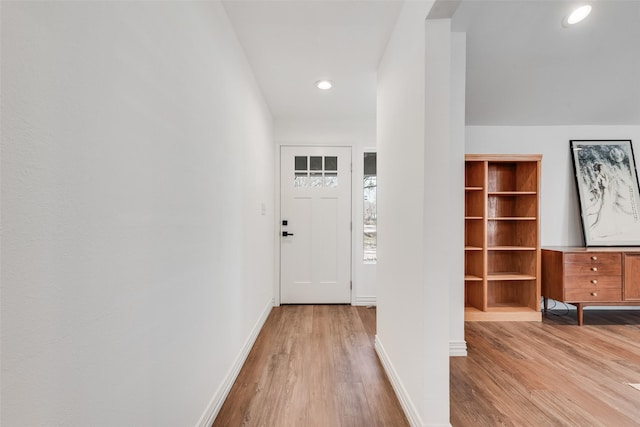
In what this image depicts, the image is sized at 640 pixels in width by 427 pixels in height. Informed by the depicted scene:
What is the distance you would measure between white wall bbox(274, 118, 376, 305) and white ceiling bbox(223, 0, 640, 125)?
7.5 inches

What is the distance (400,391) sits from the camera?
5.61 ft

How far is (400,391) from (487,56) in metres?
2.68

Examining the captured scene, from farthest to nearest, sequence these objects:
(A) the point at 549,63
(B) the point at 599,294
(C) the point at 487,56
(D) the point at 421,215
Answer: (B) the point at 599,294 → (A) the point at 549,63 → (C) the point at 487,56 → (D) the point at 421,215

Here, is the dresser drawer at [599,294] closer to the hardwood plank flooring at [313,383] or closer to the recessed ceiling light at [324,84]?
the hardwood plank flooring at [313,383]

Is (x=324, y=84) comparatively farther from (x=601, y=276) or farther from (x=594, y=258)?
(x=601, y=276)

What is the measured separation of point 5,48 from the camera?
1.72 ft

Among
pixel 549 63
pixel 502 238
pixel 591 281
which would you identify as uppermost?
pixel 549 63

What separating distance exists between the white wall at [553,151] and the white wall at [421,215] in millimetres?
2077

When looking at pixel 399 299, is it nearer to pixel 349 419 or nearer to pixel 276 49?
pixel 349 419

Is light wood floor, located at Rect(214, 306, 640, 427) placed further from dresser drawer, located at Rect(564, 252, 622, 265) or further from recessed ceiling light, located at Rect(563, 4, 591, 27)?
recessed ceiling light, located at Rect(563, 4, 591, 27)

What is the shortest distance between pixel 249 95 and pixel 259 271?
1.56m

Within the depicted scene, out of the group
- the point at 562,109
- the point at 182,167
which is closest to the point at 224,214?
the point at 182,167

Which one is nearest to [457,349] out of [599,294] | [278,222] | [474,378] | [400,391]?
[474,378]

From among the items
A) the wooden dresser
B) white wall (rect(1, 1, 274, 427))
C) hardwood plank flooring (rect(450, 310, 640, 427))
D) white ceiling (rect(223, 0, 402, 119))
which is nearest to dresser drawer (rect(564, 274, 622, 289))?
the wooden dresser
